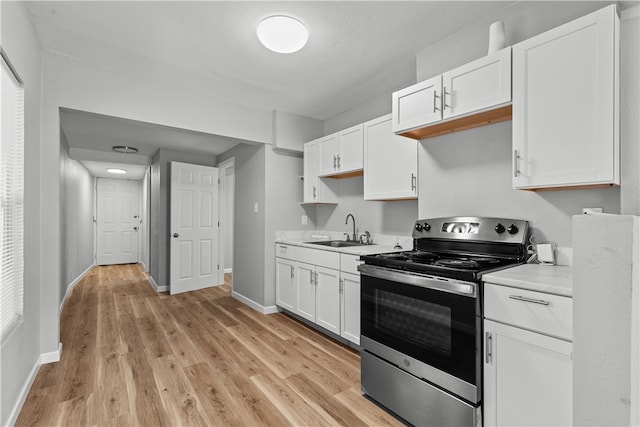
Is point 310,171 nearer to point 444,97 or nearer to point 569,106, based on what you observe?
point 444,97

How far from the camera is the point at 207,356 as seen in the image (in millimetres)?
2623

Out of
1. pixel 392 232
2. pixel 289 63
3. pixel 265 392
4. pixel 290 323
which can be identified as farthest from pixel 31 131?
pixel 392 232

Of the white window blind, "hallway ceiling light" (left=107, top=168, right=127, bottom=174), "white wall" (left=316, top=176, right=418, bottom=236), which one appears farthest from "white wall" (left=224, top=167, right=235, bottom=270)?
the white window blind

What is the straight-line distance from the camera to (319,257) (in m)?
3.04

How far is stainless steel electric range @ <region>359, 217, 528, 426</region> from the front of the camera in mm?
1529

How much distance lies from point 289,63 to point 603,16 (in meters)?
2.05

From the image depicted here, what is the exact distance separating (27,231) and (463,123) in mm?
3032

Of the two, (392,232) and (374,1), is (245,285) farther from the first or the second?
(374,1)

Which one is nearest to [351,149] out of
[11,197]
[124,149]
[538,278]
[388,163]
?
[388,163]

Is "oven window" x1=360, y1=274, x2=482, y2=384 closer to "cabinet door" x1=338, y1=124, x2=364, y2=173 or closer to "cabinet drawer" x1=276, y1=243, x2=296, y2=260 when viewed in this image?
"cabinet door" x1=338, y1=124, x2=364, y2=173

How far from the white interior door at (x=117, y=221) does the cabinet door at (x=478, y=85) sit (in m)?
8.39

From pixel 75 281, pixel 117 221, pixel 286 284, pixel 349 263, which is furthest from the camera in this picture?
pixel 117 221

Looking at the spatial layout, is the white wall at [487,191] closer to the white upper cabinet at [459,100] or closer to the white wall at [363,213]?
the white upper cabinet at [459,100]

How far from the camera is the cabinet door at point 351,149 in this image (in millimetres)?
3062
